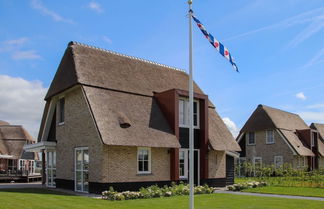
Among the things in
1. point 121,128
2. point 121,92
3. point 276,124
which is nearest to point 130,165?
point 121,128

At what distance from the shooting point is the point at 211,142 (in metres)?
23.1

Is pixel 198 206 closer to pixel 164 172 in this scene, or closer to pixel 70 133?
pixel 164 172

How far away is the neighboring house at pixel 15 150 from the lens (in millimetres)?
44094

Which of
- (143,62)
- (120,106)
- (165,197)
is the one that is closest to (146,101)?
(120,106)

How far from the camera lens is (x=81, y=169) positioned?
20.2 m

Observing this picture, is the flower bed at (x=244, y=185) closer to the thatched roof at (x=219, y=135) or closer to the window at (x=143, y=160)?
the thatched roof at (x=219, y=135)

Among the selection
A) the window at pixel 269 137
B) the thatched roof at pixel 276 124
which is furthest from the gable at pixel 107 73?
the window at pixel 269 137

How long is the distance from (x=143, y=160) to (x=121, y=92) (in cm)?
404

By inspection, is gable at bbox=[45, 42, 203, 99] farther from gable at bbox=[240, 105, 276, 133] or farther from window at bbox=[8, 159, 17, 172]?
window at bbox=[8, 159, 17, 172]

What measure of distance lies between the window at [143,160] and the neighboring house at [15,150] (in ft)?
91.5

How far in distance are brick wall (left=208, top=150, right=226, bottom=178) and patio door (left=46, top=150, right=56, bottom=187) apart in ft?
32.8

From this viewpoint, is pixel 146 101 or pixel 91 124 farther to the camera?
pixel 146 101

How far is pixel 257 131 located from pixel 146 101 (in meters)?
23.7

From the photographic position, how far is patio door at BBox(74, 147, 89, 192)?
19875mm
